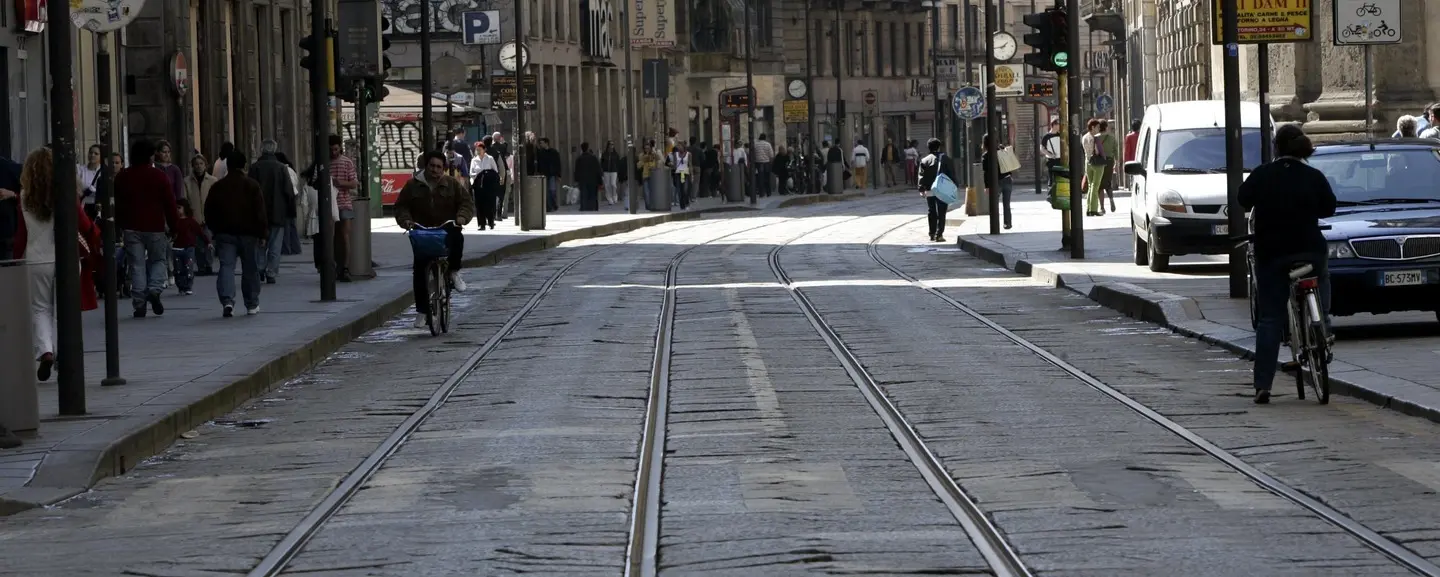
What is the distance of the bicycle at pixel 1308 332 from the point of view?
47.6ft

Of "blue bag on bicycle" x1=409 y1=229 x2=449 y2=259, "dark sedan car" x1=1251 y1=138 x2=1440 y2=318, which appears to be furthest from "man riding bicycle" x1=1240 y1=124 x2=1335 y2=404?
"blue bag on bicycle" x1=409 y1=229 x2=449 y2=259

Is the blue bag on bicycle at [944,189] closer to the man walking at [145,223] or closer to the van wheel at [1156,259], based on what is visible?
the van wheel at [1156,259]

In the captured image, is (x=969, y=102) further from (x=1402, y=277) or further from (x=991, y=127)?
(x=1402, y=277)

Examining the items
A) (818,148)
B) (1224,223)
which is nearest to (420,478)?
(1224,223)

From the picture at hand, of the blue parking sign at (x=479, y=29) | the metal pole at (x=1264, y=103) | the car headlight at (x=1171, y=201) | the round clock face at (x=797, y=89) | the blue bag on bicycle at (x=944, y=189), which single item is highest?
the blue parking sign at (x=479, y=29)

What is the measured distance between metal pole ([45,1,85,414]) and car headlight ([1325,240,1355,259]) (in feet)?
27.9

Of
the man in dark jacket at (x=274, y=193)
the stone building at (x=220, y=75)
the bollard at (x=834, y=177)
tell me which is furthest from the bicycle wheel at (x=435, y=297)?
the bollard at (x=834, y=177)

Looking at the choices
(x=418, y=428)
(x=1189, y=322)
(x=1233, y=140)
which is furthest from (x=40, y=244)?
(x=1233, y=140)

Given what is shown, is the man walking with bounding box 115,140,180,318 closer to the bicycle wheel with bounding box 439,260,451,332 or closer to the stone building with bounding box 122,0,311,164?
the bicycle wheel with bounding box 439,260,451,332

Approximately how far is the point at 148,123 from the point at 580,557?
2855 centimetres

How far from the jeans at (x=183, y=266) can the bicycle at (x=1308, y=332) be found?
569 inches

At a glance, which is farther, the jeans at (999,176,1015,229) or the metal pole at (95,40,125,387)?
the jeans at (999,176,1015,229)

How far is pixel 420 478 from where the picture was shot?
11820 mm

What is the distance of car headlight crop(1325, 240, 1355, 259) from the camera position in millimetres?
17922
